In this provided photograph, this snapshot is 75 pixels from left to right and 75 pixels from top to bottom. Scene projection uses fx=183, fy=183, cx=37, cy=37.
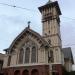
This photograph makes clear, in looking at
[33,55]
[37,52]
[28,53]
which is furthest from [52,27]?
[28,53]

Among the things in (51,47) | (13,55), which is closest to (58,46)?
(51,47)

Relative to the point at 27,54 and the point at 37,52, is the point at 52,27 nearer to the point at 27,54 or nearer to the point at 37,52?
the point at 37,52

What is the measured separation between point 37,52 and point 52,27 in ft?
20.3

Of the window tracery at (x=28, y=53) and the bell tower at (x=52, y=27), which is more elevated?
the bell tower at (x=52, y=27)

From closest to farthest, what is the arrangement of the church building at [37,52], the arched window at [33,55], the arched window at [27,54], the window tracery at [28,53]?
the church building at [37,52]
the arched window at [33,55]
the window tracery at [28,53]
the arched window at [27,54]

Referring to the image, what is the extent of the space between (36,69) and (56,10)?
13953 millimetres

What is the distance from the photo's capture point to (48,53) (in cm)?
3256

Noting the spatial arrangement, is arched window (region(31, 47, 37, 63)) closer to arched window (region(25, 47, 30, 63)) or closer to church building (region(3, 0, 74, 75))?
church building (region(3, 0, 74, 75))

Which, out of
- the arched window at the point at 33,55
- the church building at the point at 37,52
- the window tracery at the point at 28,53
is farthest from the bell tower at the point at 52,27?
the arched window at the point at 33,55

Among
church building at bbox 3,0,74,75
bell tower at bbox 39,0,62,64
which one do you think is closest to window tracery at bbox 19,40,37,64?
church building at bbox 3,0,74,75

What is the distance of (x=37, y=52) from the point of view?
3325 cm

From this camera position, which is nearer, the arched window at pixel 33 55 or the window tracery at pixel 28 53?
the arched window at pixel 33 55

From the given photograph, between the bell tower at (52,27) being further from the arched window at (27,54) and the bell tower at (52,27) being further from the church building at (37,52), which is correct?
the arched window at (27,54)

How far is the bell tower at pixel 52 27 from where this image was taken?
32.6m
